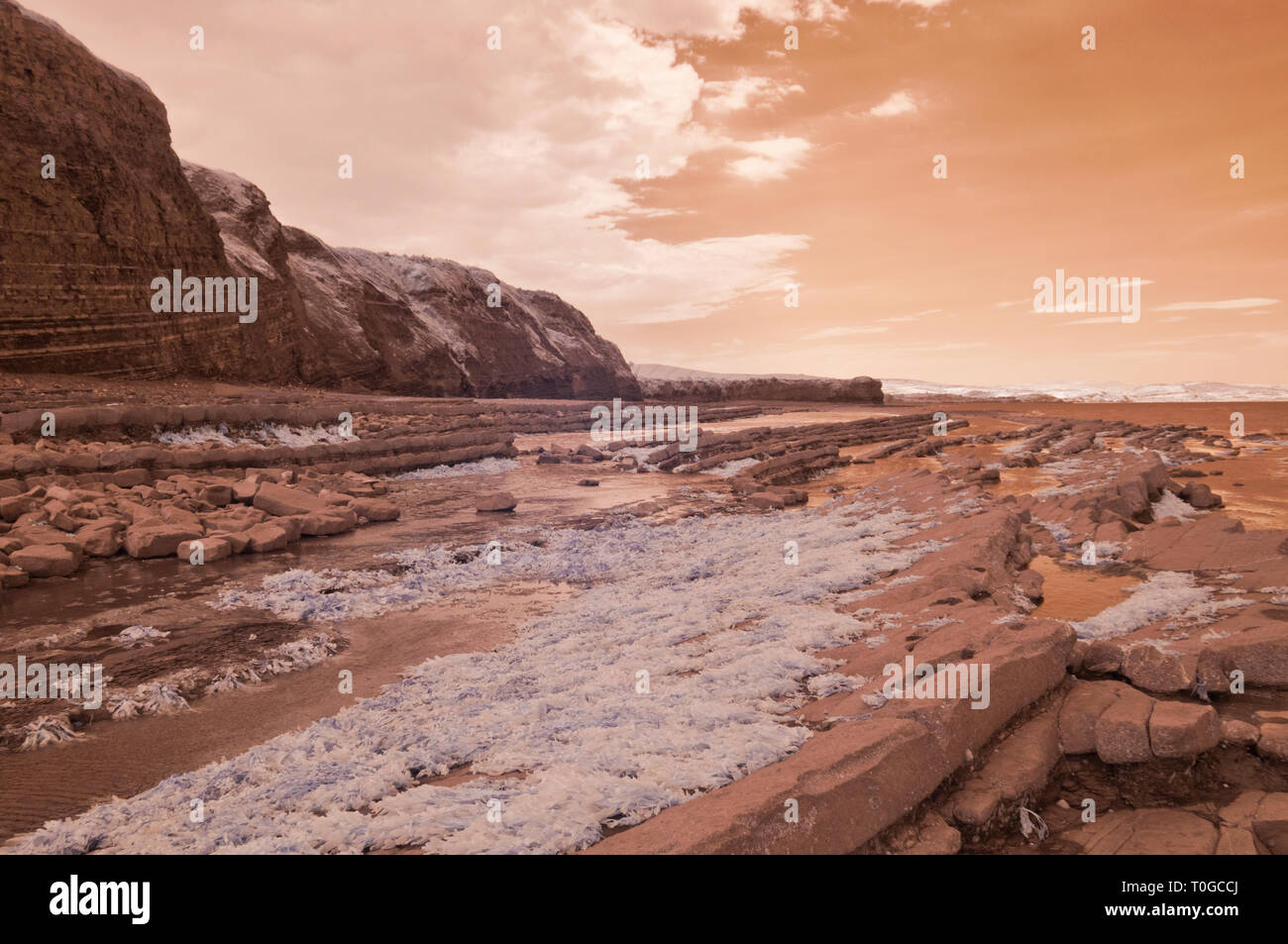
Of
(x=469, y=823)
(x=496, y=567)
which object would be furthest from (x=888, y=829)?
(x=496, y=567)

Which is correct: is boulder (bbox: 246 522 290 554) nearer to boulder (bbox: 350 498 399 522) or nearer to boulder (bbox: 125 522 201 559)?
boulder (bbox: 125 522 201 559)

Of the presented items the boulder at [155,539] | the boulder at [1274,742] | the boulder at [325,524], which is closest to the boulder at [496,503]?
the boulder at [325,524]

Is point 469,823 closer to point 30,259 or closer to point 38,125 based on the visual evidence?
point 30,259

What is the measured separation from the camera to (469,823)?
2.91 m

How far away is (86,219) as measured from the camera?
22.1m

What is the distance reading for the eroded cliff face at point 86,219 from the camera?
66.3ft

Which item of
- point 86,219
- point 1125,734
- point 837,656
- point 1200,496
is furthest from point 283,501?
point 86,219

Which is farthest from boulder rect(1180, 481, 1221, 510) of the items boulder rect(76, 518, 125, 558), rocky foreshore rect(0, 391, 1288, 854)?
boulder rect(76, 518, 125, 558)

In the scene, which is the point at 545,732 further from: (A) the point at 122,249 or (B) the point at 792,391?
(B) the point at 792,391

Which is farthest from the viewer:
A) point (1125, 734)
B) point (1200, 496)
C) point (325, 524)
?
point (325, 524)

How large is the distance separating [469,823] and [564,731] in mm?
1022

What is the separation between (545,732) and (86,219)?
89.1 ft

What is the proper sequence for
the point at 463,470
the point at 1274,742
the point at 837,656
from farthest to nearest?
the point at 463,470, the point at 837,656, the point at 1274,742

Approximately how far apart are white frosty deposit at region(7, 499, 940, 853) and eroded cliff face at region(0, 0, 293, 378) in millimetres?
20008
